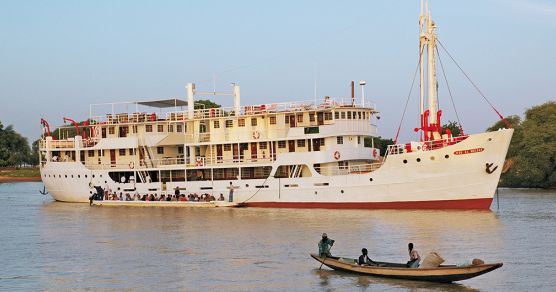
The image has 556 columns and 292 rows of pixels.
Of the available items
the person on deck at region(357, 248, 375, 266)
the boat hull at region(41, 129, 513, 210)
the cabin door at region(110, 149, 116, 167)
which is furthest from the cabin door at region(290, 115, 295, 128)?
the person on deck at region(357, 248, 375, 266)

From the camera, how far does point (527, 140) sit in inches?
2864

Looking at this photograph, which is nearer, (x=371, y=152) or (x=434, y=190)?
(x=434, y=190)

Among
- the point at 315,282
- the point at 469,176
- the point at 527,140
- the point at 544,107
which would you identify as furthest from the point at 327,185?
the point at 544,107

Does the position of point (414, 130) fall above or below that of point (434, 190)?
above

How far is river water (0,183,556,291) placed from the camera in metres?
25.2

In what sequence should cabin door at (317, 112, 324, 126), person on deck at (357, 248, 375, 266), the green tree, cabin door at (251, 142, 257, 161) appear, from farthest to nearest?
the green tree, cabin door at (251, 142, 257, 161), cabin door at (317, 112, 324, 126), person on deck at (357, 248, 375, 266)

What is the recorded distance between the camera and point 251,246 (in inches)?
1299

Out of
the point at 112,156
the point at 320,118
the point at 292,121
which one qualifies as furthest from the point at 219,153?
the point at 112,156

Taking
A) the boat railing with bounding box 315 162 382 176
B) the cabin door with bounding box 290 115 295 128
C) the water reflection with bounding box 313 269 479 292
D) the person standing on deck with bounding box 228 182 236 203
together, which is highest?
the cabin door with bounding box 290 115 295 128

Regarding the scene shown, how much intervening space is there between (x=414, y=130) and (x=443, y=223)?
383 inches

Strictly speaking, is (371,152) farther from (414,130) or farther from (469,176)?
(469,176)

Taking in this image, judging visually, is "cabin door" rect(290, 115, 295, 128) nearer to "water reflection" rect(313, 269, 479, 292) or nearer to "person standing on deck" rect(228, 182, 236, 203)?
A: "person standing on deck" rect(228, 182, 236, 203)

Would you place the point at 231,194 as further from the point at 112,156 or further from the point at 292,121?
the point at 112,156

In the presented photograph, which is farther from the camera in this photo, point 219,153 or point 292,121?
point 219,153
